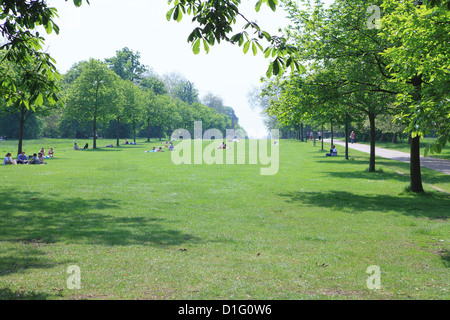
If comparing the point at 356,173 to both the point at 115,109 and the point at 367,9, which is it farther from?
the point at 115,109

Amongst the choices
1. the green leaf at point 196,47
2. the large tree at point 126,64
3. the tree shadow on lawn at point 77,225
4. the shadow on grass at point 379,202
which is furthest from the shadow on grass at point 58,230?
the large tree at point 126,64

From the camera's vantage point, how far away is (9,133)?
7275cm

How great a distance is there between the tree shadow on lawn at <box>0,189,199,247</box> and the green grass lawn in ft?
0.10

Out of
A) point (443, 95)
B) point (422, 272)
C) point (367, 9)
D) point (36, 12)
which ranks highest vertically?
point (367, 9)

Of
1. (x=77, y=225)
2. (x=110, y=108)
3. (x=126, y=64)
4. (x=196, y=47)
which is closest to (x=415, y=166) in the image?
(x=77, y=225)

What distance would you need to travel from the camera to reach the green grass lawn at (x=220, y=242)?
18.5 ft

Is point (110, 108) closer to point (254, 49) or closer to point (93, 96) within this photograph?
point (93, 96)

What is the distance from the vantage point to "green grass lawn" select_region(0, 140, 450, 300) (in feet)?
18.5

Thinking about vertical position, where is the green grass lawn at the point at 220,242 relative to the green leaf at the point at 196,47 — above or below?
below

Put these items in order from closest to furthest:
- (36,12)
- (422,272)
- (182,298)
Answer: (182,298), (422,272), (36,12)

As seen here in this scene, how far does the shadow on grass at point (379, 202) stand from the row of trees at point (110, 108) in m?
12.3

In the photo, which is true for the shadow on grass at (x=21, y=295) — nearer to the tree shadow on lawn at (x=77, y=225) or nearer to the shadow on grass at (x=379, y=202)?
the tree shadow on lawn at (x=77, y=225)
